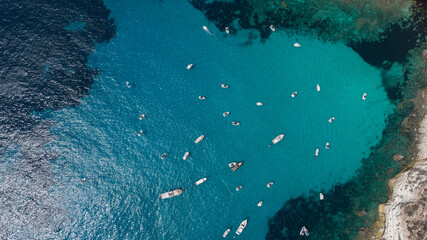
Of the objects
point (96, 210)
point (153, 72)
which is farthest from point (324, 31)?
point (96, 210)

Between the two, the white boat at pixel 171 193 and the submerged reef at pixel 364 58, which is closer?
the submerged reef at pixel 364 58

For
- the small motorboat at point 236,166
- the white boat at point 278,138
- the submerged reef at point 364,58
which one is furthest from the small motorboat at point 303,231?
the white boat at point 278,138

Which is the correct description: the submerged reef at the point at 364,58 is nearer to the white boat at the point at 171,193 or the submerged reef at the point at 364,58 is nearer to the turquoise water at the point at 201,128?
the turquoise water at the point at 201,128

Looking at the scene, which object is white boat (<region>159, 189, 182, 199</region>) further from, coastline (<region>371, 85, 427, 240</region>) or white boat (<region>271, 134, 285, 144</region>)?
coastline (<region>371, 85, 427, 240</region>)

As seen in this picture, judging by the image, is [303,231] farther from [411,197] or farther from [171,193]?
[171,193]

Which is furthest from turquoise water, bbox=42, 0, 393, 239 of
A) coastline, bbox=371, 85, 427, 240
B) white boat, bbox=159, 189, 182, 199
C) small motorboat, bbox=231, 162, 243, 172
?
coastline, bbox=371, 85, 427, 240

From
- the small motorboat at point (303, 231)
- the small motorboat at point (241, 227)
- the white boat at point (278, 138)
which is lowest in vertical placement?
the small motorboat at point (241, 227)

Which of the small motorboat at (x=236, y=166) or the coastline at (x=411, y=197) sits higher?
the coastline at (x=411, y=197)

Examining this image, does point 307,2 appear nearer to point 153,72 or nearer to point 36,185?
point 153,72
